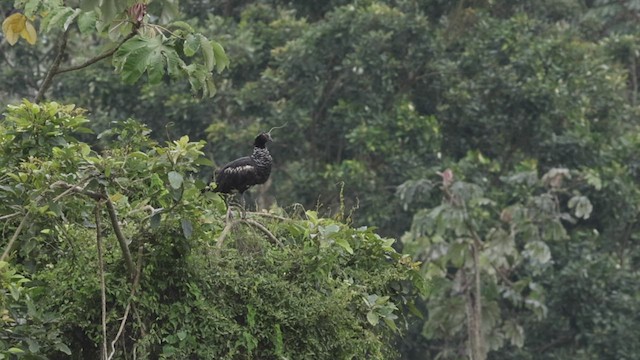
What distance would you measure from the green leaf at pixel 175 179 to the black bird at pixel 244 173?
1.62m

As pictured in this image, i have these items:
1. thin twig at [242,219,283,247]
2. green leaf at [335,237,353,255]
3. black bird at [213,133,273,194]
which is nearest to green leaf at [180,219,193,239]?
thin twig at [242,219,283,247]

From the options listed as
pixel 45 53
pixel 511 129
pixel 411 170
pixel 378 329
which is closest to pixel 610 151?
pixel 511 129

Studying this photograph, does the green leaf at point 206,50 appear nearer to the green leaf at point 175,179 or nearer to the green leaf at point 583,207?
the green leaf at point 175,179

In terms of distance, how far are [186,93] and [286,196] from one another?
146 centimetres

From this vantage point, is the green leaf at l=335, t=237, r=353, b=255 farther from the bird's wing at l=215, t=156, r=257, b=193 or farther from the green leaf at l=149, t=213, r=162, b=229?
the bird's wing at l=215, t=156, r=257, b=193

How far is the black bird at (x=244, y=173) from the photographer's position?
19.7ft

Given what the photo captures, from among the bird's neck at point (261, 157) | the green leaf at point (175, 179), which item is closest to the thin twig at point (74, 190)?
the green leaf at point (175, 179)

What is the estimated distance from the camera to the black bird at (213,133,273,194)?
6.00 metres

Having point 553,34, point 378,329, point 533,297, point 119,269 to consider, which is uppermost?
point 119,269

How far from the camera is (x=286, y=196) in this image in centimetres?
1396

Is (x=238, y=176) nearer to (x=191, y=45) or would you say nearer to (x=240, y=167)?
(x=240, y=167)

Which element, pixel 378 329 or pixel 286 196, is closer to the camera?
pixel 378 329

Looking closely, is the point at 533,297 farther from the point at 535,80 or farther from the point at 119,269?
the point at 119,269

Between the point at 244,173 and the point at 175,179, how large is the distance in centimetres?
167
